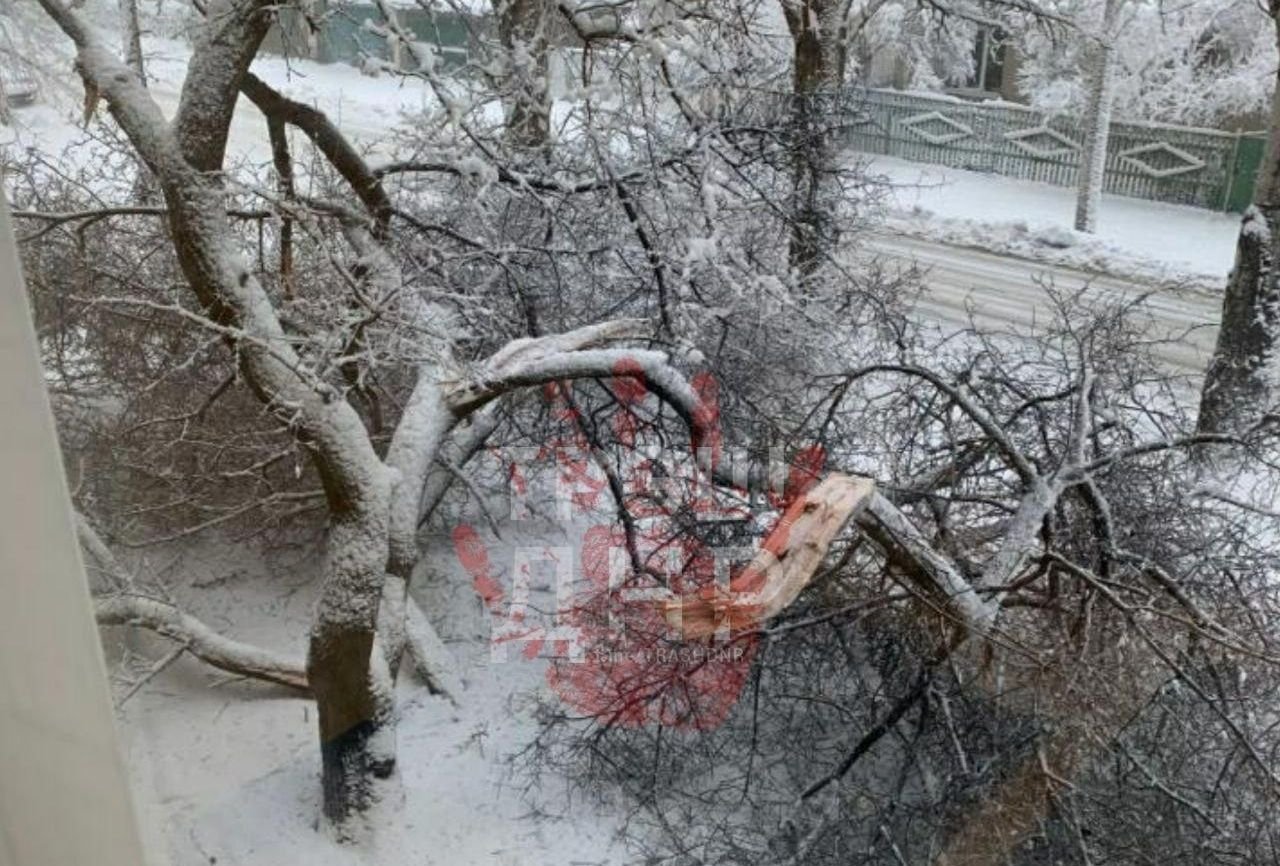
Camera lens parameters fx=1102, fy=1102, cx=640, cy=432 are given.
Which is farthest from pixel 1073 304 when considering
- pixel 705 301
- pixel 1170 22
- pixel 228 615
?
pixel 228 615

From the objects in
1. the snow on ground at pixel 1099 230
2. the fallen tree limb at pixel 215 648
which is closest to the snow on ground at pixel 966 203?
the snow on ground at pixel 1099 230

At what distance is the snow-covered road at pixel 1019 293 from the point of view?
55.7 inches

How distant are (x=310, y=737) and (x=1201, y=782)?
0.88 m

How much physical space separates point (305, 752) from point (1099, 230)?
112 cm

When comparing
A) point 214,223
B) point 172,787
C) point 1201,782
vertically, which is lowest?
point 1201,782

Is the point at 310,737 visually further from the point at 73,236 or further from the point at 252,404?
the point at 73,236

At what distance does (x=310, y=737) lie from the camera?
3.85 feet

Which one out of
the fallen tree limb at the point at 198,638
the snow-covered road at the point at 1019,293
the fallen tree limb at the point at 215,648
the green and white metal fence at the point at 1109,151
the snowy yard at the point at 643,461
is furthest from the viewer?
the snow-covered road at the point at 1019,293

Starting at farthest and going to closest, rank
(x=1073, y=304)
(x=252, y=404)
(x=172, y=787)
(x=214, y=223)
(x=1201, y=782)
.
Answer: (x=1073, y=304)
(x=252, y=404)
(x=214, y=223)
(x=1201, y=782)
(x=172, y=787)

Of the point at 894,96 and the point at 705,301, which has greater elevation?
the point at 894,96

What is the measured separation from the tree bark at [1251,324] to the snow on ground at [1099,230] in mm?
30

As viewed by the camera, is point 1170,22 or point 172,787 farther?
point 1170,22

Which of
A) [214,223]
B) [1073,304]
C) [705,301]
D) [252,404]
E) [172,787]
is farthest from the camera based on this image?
[705,301]

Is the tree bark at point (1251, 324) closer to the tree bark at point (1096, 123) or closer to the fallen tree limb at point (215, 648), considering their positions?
the tree bark at point (1096, 123)
